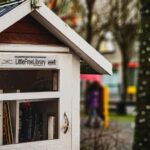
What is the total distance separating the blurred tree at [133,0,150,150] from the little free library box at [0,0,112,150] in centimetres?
383

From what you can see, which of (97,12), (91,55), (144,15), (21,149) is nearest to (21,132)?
(21,149)

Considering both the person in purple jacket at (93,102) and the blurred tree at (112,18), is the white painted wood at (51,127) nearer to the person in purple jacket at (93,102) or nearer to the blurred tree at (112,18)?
the person in purple jacket at (93,102)

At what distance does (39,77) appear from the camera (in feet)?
16.8

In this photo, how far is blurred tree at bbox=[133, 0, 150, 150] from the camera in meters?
8.93

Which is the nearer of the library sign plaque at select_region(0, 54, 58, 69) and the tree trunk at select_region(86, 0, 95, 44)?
the library sign plaque at select_region(0, 54, 58, 69)

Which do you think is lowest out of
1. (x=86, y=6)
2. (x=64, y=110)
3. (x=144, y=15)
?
(x=64, y=110)

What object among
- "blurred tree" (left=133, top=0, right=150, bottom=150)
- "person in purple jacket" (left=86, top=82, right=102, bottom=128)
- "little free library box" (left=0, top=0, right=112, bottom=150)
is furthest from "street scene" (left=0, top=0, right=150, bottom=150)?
"person in purple jacket" (left=86, top=82, right=102, bottom=128)

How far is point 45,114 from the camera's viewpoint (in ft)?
17.2

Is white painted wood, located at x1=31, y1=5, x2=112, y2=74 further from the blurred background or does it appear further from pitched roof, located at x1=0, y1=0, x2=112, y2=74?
the blurred background

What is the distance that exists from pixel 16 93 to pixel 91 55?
29.4 inches

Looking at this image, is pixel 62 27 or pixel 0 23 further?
pixel 62 27

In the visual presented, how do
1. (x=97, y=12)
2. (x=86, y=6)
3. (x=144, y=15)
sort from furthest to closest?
(x=97, y=12), (x=86, y=6), (x=144, y=15)

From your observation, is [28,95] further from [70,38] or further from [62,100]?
[70,38]

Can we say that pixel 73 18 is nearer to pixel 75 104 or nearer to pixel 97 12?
pixel 97 12
